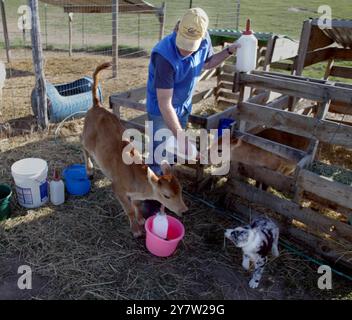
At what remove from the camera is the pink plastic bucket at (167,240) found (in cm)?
399

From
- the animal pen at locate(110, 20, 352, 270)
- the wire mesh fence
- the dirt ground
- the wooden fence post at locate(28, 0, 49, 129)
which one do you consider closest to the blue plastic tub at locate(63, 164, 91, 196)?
the dirt ground

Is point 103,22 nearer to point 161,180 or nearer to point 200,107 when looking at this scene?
point 200,107

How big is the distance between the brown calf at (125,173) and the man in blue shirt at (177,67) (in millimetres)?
446

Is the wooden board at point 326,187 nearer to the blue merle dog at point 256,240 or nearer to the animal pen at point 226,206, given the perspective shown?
the animal pen at point 226,206

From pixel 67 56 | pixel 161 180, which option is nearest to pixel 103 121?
pixel 161 180

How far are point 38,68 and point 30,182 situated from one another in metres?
2.89

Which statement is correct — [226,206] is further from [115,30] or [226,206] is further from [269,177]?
[115,30]

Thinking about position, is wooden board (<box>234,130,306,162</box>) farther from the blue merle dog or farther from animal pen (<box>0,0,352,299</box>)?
the blue merle dog

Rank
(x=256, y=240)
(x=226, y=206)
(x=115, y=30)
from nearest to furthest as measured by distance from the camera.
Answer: (x=256, y=240) < (x=226, y=206) < (x=115, y=30)

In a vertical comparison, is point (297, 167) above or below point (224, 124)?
below

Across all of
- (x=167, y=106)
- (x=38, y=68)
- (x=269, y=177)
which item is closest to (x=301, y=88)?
(x=269, y=177)

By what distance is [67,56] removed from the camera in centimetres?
1286

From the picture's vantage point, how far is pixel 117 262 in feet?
13.5
